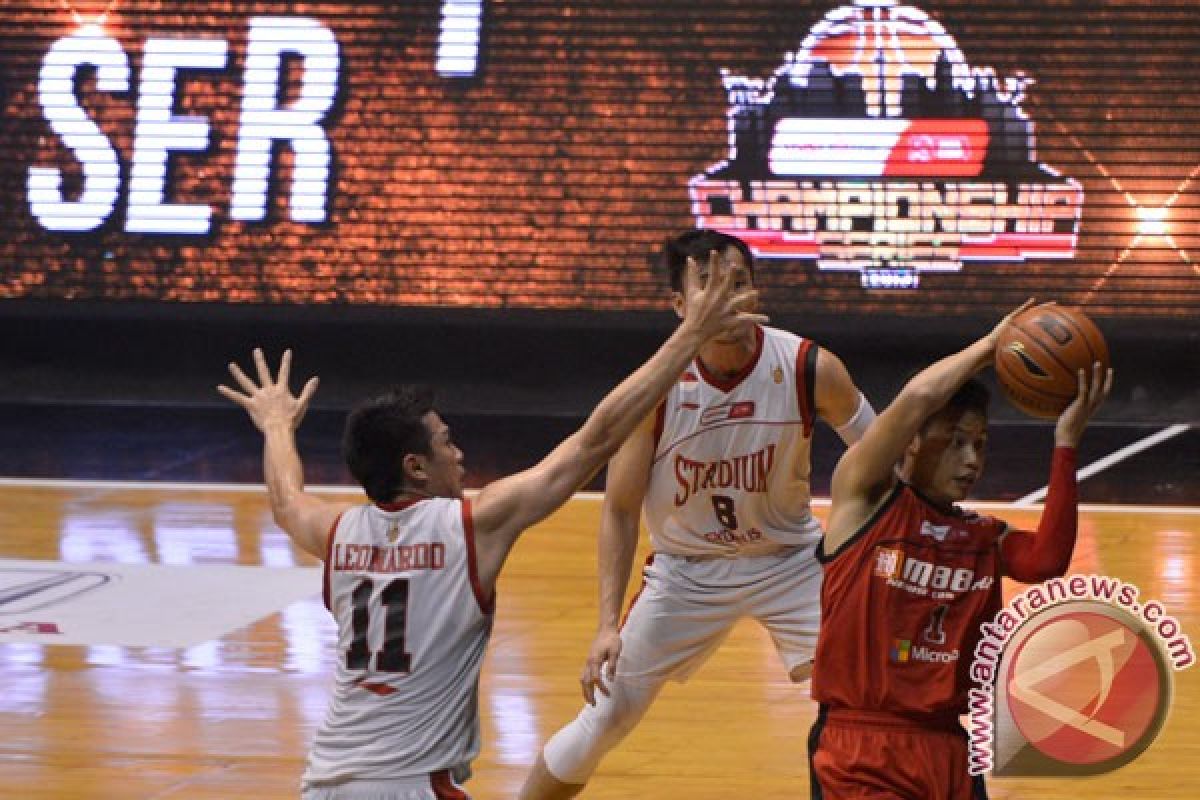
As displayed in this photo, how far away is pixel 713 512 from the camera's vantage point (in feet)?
21.2

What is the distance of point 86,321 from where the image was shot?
17156 mm

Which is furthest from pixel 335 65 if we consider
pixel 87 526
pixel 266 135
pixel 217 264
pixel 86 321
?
pixel 87 526

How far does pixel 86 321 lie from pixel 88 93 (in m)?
1.81

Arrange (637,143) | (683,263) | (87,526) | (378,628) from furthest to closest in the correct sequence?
1. (637,143)
2. (87,526)
3. (683,263)
4. (378,628)

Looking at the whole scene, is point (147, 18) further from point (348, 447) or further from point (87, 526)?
point (348, 447)

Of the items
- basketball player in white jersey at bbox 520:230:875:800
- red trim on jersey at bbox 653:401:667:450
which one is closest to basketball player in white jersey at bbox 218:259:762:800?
basketball player in white jersey at bbox 520:230:875:800

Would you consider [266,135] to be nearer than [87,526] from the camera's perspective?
No

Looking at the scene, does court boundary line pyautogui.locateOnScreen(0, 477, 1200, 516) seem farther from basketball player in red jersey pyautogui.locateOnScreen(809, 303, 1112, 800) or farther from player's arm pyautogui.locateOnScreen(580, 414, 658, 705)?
basketball player in red jersey pyautogui.locateOnScreen(809, 303, 1112, 800)

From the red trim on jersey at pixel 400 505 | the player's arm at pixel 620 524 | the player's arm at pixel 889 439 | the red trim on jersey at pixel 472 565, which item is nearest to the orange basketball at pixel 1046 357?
the player's arm at pixel 889 439

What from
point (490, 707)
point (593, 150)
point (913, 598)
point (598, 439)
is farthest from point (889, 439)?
point (593, 150)

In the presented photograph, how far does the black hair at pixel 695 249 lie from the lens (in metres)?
6.19

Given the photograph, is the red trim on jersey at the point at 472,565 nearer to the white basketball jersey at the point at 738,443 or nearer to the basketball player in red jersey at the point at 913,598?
the basketball player in red jersey at the point at 913,598

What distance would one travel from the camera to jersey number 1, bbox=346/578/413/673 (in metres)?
4.64

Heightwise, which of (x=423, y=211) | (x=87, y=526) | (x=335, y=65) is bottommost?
(x=87, y=526)
